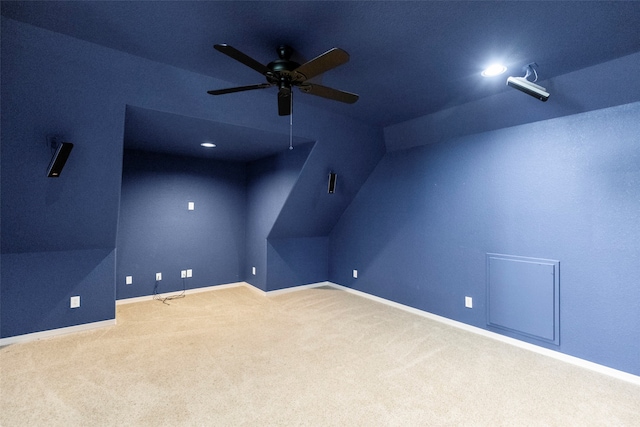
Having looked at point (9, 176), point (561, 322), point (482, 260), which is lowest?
point (561, 322)

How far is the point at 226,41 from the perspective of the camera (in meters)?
2.19

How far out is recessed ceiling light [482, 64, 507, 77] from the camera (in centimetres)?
249

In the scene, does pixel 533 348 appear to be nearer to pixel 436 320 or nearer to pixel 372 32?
pixel 436 320

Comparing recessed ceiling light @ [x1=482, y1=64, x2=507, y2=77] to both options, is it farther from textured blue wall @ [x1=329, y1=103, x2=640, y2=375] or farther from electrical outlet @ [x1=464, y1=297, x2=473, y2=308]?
electrical outlet @ [x1=464, y1=297, x2=473, y2=308]

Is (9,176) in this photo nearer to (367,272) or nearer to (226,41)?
(226,41)

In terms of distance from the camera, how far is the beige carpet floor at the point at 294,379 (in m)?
1.96

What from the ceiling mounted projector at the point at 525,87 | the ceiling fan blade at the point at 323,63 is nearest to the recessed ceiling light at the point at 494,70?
the ceiling mounted projector at the point at 525,87

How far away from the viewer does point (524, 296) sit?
117 inches

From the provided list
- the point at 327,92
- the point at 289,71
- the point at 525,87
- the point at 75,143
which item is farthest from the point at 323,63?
the point at 75,143

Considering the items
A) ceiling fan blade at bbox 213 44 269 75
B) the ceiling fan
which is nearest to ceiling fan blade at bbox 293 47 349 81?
the ceiling fan

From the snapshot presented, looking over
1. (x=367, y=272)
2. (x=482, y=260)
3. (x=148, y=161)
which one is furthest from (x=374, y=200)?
(x=148, y=161)

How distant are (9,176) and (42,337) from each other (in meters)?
1.77

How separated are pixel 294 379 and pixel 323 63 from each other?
93.7 inches

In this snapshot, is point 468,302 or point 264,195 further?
point 264,195
